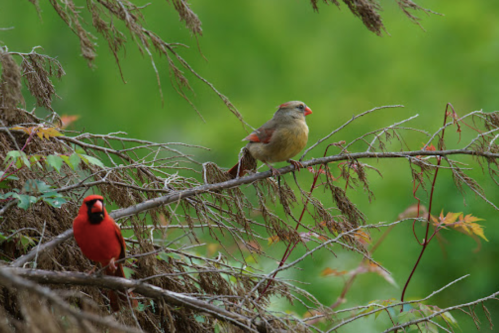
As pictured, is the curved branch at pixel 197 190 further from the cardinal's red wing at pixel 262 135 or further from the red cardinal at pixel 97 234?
the cardinal's red wing at pixel 262 135

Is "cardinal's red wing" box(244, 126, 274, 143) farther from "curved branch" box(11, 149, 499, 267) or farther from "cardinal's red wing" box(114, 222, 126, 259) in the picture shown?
"cardinal's red wing" box(114, 222, 126, 259)

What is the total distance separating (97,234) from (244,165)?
115cm

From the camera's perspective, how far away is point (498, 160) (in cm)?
301

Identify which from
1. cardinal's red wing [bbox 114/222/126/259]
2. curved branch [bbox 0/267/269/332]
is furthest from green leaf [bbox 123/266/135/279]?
curved branch [bbox 0/267/269/332]

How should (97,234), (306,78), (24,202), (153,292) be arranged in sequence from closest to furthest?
(153,292) → (24,202) → (97,234) → (306,78)

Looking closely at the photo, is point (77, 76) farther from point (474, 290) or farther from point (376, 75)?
point (474, 290)

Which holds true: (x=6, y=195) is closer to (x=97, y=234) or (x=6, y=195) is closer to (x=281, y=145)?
(x=97, y=234)

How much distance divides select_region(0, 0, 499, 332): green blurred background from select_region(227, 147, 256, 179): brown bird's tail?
3718 millimetres

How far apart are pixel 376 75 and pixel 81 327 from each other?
10.0 m

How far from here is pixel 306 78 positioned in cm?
1134

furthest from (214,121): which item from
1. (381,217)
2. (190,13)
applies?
(190,13)

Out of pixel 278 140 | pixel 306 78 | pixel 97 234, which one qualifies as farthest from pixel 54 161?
pixel 306 78

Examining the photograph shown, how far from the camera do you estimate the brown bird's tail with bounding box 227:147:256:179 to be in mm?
3521

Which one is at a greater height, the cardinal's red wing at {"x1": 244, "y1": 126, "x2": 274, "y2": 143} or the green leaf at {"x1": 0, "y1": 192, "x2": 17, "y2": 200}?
the cardinal's red wing at {"x1": 244, "y1": 126, "x2": 274, "y2": 143}
